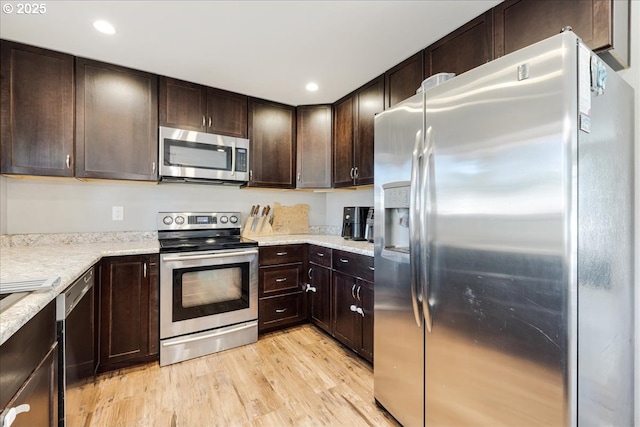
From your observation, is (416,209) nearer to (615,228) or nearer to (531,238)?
(531,238)

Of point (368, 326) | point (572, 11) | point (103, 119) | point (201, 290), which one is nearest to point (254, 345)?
point (201, 290)

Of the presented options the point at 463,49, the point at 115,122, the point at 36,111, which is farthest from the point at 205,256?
the point at 463,49

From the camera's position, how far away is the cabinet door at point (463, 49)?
162cm

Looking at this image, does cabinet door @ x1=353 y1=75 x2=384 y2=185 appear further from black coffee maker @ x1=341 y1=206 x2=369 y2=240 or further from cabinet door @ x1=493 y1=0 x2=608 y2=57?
cabinet door @ x1=493 y1=0 x2=608 y2=57

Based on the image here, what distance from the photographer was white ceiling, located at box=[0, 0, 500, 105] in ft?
5.28

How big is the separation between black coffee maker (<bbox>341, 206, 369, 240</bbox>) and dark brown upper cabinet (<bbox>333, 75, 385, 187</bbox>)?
0.27 meters

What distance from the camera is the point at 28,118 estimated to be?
1993 mm

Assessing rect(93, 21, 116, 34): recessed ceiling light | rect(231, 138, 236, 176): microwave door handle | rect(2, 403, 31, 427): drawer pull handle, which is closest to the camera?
rect(2, 403, 31, 427): drawer pull handle

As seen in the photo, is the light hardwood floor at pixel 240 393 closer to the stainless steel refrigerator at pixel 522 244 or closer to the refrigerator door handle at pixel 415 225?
the stainless steel refrigerator at pixel 522 244

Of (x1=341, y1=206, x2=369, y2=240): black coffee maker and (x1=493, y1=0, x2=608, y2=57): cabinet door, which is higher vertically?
(x1=493, y1=0, x2=608, y2=57): cabinet door

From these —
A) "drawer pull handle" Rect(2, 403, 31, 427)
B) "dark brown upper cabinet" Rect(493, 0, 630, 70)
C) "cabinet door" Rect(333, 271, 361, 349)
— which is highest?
"dark brown upper cabinet" Rect(493, 0, 630, 70)

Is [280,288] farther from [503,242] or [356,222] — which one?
[503,242]

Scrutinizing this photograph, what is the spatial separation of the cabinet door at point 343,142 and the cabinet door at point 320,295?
0.88 meters

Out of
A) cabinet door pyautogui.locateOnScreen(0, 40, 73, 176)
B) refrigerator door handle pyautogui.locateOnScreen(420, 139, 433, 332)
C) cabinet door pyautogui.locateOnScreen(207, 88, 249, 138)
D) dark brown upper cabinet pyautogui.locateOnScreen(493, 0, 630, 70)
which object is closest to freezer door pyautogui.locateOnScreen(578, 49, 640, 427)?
dark brown upper cabinet pyautogui.locateOnScreen(493, 0, 630, 70)
